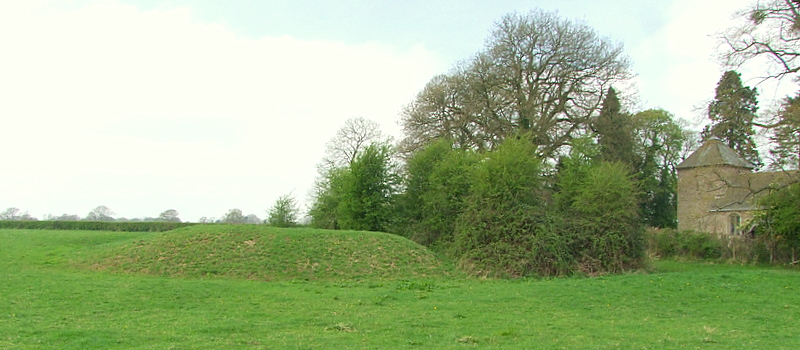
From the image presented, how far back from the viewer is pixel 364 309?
1452cm

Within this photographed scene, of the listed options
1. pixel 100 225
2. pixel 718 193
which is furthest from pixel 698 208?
pixel 100 225

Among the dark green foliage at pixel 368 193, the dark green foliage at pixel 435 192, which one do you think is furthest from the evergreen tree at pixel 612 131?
the dark green foliage at pixel 368 193

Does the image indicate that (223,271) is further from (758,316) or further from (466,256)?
(758,316)

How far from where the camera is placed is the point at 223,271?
2170cm

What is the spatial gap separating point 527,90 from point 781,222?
1715 centimetres

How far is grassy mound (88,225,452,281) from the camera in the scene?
2195cm

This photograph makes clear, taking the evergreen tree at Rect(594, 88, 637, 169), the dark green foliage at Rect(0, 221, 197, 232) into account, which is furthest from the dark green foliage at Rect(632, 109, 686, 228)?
the dark green foliage at Rect(0, 221, 197, 232)

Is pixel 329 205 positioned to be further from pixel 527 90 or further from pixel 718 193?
pixel 718 193

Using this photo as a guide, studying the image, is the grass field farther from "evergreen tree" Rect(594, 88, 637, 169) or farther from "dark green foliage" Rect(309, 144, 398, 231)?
"evergreen tree" Rect(594, 88, 637, 169)

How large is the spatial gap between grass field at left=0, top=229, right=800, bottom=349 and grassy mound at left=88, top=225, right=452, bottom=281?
11cm

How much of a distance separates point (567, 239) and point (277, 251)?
38.3 feet

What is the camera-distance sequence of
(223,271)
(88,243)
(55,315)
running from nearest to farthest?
(55,315) → (223,271) → (88,243)

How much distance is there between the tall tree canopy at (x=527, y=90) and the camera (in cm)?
3875

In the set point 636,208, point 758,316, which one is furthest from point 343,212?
point 758,316
